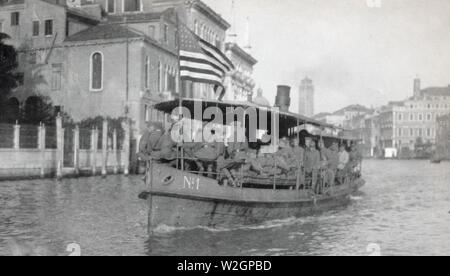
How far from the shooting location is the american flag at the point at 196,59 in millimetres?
11547

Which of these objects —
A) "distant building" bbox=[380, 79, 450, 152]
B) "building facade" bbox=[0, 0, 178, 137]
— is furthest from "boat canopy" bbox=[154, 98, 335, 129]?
"distant building" bbox=[380, 79, 450, 152]

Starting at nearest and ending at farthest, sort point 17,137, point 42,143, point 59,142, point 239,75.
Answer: point 17,137, point 42,143, point 59,142, point 239,75

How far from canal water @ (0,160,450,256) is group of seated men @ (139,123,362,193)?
120cm

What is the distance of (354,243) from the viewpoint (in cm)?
1124

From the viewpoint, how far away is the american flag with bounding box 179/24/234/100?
11.5 m

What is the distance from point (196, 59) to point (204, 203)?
317 cm

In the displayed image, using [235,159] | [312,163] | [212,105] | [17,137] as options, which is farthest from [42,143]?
[235,159]

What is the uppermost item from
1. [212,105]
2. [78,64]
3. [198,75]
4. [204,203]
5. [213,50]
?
[78,64]

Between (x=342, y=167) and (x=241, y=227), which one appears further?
(x=342, y=167)

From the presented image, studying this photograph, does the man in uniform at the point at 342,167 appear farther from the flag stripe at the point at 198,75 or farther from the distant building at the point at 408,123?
the distant building at the point at 408,123

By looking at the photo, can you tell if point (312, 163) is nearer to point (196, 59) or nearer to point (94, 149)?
point (196, 59)

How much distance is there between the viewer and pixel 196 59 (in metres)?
11.7

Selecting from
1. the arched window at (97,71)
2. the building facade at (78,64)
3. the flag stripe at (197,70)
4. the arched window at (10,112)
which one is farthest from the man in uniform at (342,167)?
the arched window at (97,71)
